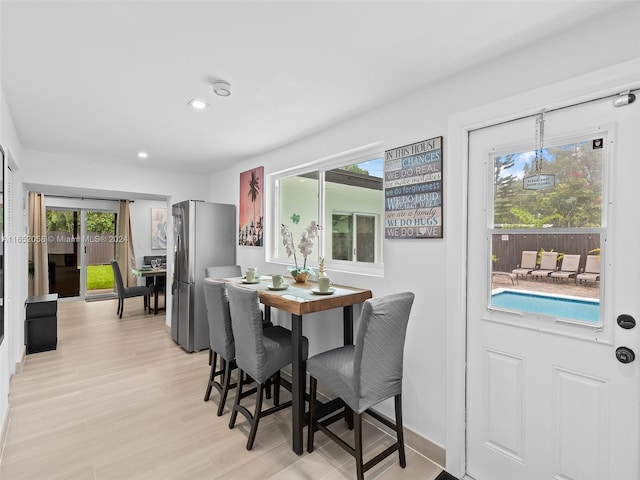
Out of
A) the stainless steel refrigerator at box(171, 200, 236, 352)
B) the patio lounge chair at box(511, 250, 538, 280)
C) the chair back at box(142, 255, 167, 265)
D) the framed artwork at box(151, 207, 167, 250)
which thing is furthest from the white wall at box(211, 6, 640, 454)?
the framed artwork at box(151, 207, 167, 250)

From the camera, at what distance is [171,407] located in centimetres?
267

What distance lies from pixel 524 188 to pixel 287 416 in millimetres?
2321

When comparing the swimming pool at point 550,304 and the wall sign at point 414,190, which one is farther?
the wall sign at point 414,190

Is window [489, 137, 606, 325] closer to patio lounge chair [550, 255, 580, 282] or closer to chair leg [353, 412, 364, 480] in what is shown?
patio lounge chair [550, 255, 580, 282]

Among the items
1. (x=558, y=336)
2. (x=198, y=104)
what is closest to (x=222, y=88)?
(x=198, y=104)

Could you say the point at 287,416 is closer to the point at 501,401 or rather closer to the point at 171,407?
the point at 171,407

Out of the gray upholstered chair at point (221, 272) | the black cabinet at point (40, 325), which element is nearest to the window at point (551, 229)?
the gray upholstered chair at point (221, 272)

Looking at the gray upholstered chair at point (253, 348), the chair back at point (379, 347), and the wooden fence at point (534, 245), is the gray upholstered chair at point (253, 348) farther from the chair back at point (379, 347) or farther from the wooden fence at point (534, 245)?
the wooden fence at point (534, 245)

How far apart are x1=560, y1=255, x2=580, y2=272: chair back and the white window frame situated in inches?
46.8

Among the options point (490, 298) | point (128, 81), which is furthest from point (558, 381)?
point (128, 81)

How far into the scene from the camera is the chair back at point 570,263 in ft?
5.02

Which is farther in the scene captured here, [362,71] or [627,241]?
[362,71]

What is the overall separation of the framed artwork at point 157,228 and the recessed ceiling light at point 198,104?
5.95 m

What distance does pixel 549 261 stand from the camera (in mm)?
1621
